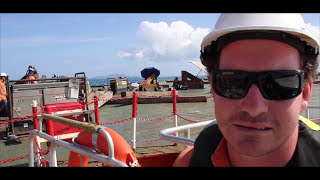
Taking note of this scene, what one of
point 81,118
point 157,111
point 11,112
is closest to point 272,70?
point 81,118

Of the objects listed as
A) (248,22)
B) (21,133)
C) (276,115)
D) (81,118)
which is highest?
(248,22)

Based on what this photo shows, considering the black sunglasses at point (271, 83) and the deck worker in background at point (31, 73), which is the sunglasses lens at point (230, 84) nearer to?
the black sunglasses at point (271, 83)

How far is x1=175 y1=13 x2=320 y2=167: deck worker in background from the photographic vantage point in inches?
44.8

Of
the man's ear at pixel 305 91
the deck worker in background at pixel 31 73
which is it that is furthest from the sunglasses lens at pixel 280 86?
the deck worker in background at pixel 31 73

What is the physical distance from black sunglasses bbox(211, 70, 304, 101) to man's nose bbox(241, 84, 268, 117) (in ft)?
0.05

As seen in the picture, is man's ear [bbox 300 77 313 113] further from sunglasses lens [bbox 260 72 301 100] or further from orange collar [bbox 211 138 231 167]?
orange collar [bbox 211 138 231 167]

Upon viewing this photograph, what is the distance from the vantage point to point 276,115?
113 cm

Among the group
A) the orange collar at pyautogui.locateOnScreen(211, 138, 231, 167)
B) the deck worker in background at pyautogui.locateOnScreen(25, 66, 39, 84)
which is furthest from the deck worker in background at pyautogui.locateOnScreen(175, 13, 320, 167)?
the deck worker in background at pyautogui.locateOnScreen(25, 66, 39, 84)

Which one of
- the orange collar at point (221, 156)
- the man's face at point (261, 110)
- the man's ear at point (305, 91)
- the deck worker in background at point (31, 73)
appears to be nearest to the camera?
the man's face at point (261, 110)

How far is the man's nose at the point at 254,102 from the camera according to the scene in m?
1.13

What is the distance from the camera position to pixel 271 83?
1.14 m

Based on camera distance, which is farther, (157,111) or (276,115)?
(157,111)
